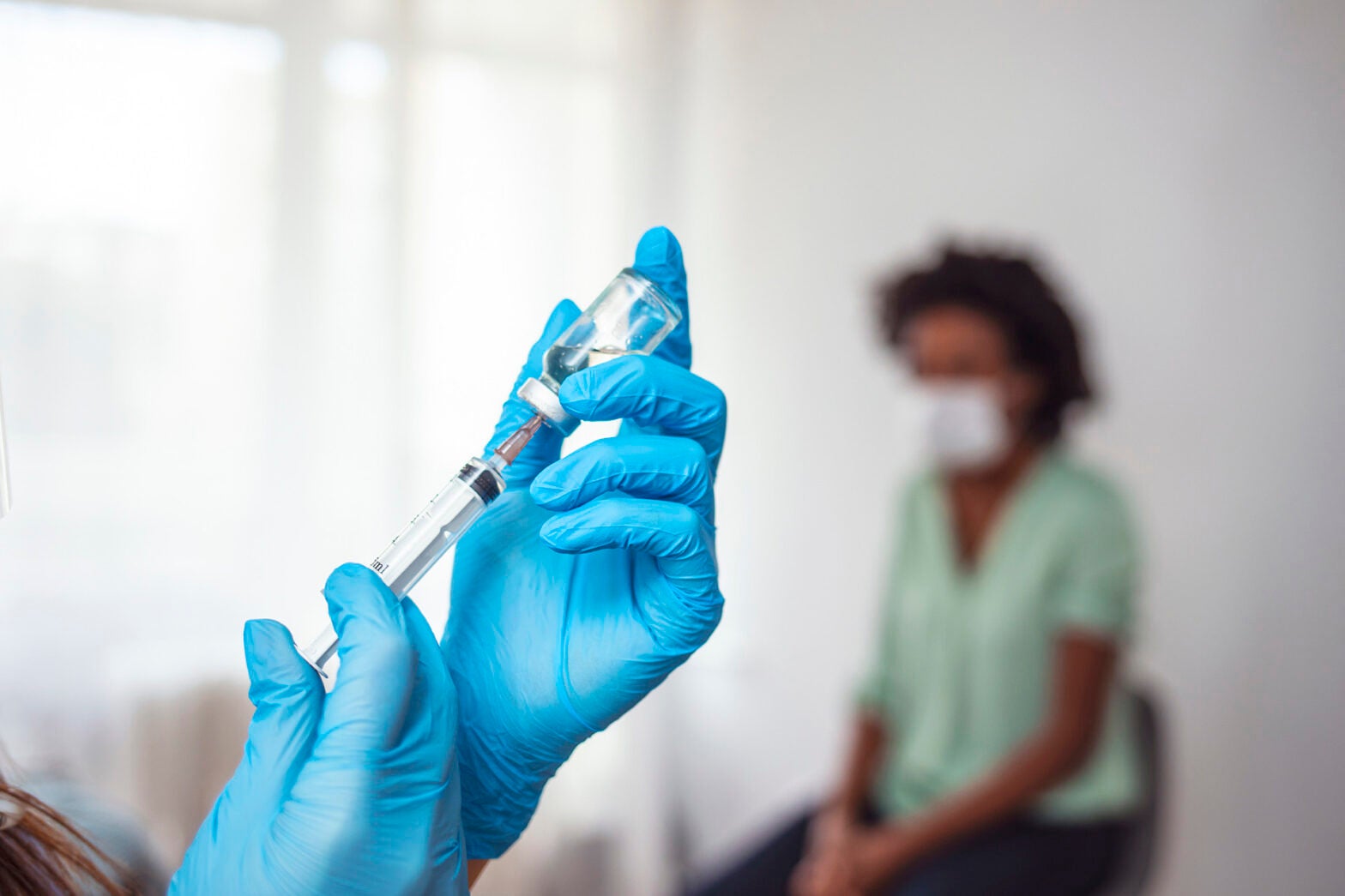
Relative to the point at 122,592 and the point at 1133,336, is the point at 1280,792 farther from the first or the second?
the point at 122,592

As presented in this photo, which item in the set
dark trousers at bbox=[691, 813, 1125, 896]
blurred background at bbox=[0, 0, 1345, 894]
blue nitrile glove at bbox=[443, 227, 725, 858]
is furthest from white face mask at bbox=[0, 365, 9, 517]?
dark trousers at bbox=[691, 813, 1125, 896]

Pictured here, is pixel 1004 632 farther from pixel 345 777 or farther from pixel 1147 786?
pixel 345 777

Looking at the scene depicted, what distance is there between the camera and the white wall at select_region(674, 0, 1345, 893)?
135cm

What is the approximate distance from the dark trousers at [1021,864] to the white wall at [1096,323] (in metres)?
0.17

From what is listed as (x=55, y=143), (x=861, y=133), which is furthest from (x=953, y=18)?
(x=55, y=143)

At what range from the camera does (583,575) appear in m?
0.71

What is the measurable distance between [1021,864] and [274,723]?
1.32 metres

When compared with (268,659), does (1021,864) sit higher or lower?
lower

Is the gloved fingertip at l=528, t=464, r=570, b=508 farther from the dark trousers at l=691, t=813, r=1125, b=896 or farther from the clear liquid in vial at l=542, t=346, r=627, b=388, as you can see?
the dark trousers at l=691, t=813, r=1125, b=896

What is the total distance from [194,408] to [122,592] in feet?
1.26

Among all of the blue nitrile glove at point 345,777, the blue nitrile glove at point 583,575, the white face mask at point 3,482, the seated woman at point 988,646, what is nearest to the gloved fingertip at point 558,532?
the blue nitrile glove at point 583,575

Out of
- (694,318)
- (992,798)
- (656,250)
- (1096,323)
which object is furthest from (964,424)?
(656,250)

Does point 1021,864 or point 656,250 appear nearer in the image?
point 656,250

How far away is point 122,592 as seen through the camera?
5.78 ft
